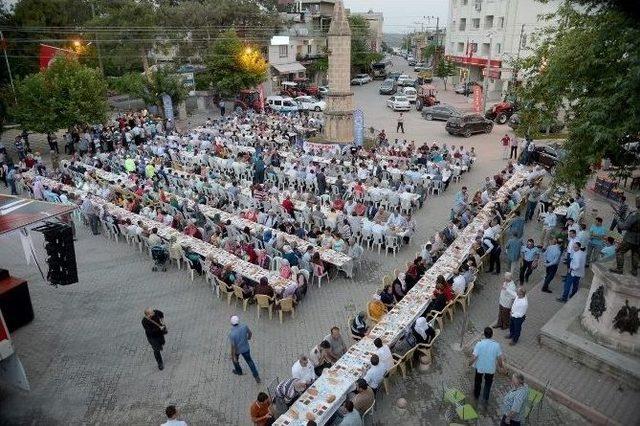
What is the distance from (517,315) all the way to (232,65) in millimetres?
33756

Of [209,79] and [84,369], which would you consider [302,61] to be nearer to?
[209,79]

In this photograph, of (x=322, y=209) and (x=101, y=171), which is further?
(x=101, y=171)

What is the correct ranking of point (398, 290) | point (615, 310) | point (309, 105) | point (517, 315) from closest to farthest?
1. point (615, 310)
2. point (517, 315)
3. point (398, 290)
4. point (309, 105)

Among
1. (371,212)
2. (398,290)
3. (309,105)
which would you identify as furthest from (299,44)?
(398,290)

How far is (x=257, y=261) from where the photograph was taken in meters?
12.5

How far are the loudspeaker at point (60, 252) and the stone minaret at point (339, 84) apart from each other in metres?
19.0

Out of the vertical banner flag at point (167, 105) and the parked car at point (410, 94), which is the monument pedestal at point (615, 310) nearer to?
the vertical banner flag at point (167, 105)

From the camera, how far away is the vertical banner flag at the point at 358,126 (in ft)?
82.7

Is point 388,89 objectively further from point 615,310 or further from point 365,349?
point 365,349

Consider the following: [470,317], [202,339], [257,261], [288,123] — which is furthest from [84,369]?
[288,123]

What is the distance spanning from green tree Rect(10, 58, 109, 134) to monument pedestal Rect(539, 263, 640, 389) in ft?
83.1

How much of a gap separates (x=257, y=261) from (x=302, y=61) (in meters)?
45.7

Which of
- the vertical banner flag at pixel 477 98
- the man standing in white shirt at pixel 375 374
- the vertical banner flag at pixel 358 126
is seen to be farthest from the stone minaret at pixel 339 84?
the man standing in white shirt at pixel 375 374

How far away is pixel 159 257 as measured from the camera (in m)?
13.6
